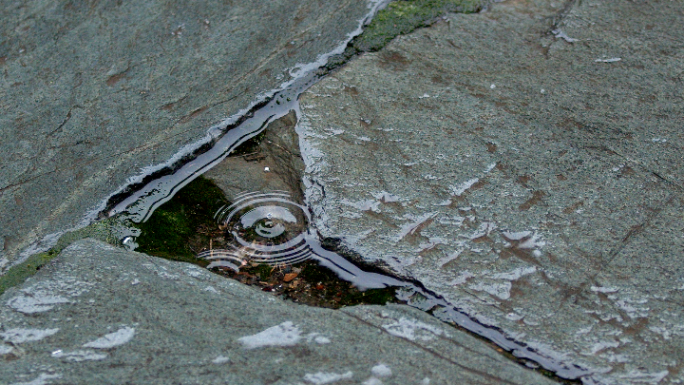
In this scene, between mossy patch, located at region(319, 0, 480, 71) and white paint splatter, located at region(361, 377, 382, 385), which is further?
mossy patch, located at region(319, 0, 480, 71)

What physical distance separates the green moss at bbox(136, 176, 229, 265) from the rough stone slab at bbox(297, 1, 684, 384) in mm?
320

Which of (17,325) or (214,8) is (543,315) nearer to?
(17,325)

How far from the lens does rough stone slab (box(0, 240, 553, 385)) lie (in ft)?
5.02

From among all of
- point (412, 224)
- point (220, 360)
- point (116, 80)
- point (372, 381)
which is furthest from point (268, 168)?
point (372, 381)

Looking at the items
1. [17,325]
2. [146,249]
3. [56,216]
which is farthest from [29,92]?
[17,325]

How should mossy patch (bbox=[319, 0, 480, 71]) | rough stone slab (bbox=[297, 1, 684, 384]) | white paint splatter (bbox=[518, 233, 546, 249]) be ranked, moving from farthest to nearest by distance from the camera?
mossy patch (bbox=[319, 0, 480, 71]) → white paint splatter (bbox=[518, 233, 546, 249]) → rough stone slab (bbox=[297, 1, 684, 384])

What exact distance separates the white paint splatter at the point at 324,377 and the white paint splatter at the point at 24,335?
621 mm

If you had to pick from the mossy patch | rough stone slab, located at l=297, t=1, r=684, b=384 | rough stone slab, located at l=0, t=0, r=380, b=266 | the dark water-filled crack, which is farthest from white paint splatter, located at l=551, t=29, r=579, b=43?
rough stone slab, located at l=0, t=0, r=380, b=266

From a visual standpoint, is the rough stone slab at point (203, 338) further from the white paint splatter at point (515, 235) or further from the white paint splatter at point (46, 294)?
the white paint splatter at point (515, 235)

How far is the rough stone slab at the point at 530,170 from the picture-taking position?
1723 millimetres

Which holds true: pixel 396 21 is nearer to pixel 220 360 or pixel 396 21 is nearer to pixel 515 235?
pixel 515 235

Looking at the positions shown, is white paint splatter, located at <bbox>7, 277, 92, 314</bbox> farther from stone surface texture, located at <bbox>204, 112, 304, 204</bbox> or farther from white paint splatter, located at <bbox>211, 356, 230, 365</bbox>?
stone surface texture, located at <bbox>204, 112, 304, 204</bbox>

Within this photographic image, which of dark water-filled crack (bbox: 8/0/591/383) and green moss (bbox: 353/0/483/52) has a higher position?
green moss (bbox: 353/0/483/52)

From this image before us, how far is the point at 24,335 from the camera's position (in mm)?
1620
